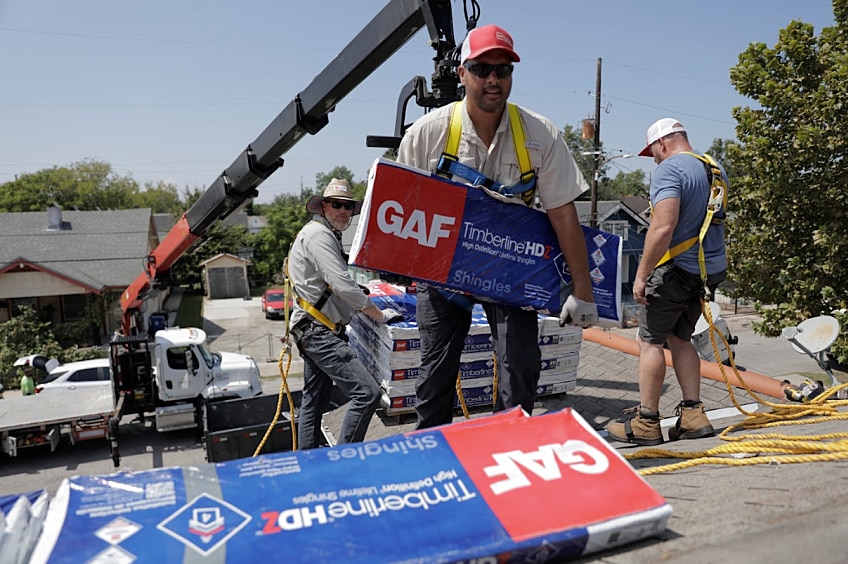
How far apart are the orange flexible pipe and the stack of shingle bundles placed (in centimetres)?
129

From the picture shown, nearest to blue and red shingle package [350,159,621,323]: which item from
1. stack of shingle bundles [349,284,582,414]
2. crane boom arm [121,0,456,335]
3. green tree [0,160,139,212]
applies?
stack of shingle bundles [349,284,582,414]

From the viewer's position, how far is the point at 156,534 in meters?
1.83

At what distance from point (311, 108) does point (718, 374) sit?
644 cm

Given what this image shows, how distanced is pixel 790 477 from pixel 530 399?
126cm

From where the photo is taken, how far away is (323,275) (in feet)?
15.9

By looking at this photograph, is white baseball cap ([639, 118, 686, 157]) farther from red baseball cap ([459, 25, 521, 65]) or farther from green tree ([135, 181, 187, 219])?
green tree ([135, 181, 187, 219])

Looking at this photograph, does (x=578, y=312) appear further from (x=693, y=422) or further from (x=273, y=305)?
(x=273, y=305)

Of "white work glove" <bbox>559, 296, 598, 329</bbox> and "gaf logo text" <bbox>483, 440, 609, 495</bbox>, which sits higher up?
"white work glove" <bbox>559, 296, 598, 329</bbox>

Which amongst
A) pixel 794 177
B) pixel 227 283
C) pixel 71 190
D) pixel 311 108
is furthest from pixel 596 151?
pixel 71 190

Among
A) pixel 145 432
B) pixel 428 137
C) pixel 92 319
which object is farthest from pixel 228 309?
pixel 428 137

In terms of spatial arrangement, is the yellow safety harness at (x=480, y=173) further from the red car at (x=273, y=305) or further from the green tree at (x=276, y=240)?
the green tree at (x=276, y=240)

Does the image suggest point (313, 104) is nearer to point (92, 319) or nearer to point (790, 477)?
point (790, 477)

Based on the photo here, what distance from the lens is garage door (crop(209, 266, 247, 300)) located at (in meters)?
42.6

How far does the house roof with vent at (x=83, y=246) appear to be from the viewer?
1040 inches
